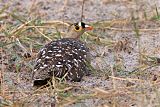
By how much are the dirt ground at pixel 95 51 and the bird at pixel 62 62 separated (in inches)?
3.0

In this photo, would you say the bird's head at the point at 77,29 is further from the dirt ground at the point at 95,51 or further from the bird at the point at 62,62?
the bird at the point at 62,62

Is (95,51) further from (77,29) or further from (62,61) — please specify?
(62,61)

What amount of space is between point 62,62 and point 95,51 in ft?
3.19

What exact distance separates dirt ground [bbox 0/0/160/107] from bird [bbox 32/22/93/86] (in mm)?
76

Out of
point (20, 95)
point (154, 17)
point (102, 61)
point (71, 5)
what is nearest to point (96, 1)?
point (71, 5)

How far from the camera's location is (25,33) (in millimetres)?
5660

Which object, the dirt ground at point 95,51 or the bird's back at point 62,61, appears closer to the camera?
the dirt ground at point 95,51

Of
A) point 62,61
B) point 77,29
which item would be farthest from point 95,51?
point 62,61

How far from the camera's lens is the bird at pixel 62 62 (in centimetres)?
443

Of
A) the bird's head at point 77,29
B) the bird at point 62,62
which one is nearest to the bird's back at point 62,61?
the bird at point 62,62

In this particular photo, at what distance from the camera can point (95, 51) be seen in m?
5.43

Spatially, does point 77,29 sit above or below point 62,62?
above

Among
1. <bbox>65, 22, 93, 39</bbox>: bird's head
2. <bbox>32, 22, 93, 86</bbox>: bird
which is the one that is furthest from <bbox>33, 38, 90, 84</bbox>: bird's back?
<bbox>65, 22, 93, 39</bbox>: bird's head

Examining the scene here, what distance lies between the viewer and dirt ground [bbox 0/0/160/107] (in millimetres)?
4125
